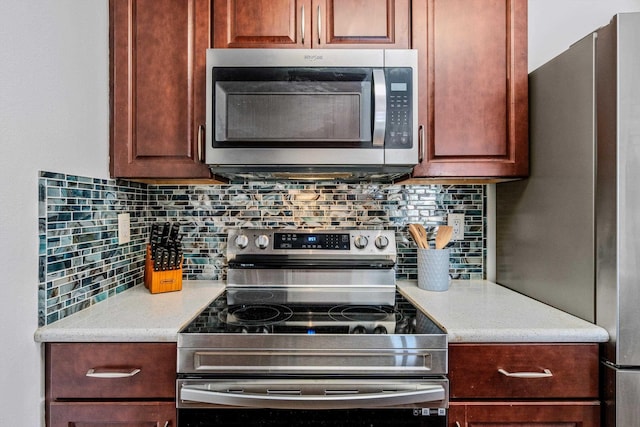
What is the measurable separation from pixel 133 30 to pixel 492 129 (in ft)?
4.65

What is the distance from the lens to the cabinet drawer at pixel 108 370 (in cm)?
108

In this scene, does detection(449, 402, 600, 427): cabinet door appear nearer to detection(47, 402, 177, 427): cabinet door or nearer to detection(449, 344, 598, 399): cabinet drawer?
detection(449, 344, 598, 399): cabinet drawer

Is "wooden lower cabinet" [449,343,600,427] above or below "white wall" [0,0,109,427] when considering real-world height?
below

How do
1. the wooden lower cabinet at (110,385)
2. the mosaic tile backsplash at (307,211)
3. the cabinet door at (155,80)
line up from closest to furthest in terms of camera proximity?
1. the wooden lower cabinet at (110,385)
2. the cabinet door at (155,80)
3. the mosaic tile backsplash at (307,211)

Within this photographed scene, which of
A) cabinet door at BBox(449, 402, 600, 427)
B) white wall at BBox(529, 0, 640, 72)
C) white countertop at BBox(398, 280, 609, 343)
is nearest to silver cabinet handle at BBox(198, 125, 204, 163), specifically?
white countertop at BBox(398, 280, 609, 343)

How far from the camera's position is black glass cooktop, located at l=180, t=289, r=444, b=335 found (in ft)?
3.73

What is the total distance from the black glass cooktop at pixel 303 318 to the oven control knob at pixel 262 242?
0.79ft

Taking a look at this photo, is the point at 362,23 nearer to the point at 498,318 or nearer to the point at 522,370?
the point at 498,318

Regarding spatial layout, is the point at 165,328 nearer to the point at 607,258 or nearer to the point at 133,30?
the point at 133,30

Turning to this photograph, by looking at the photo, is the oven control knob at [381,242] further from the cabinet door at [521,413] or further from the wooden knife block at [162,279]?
the wooden knife block at [162,279]

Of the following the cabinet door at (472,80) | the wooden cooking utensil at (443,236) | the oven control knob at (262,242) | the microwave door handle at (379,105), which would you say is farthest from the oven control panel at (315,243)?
the microwave door handle at (379,105)

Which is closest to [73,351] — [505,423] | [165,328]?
[165,328]

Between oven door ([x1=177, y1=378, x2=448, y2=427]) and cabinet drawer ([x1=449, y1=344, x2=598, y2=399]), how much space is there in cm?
8

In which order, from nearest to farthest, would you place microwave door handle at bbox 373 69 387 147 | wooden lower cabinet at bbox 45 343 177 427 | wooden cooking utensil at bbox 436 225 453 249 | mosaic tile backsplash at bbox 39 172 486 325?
wooden lower cabinet at bbox 45 343 177 427 → microwave door handle at bbox 373 69 387 147 → wooden cooking utensil at bbox 436 225 453 249 → mosaic tile backsplash at bbox 39 172 486 325
